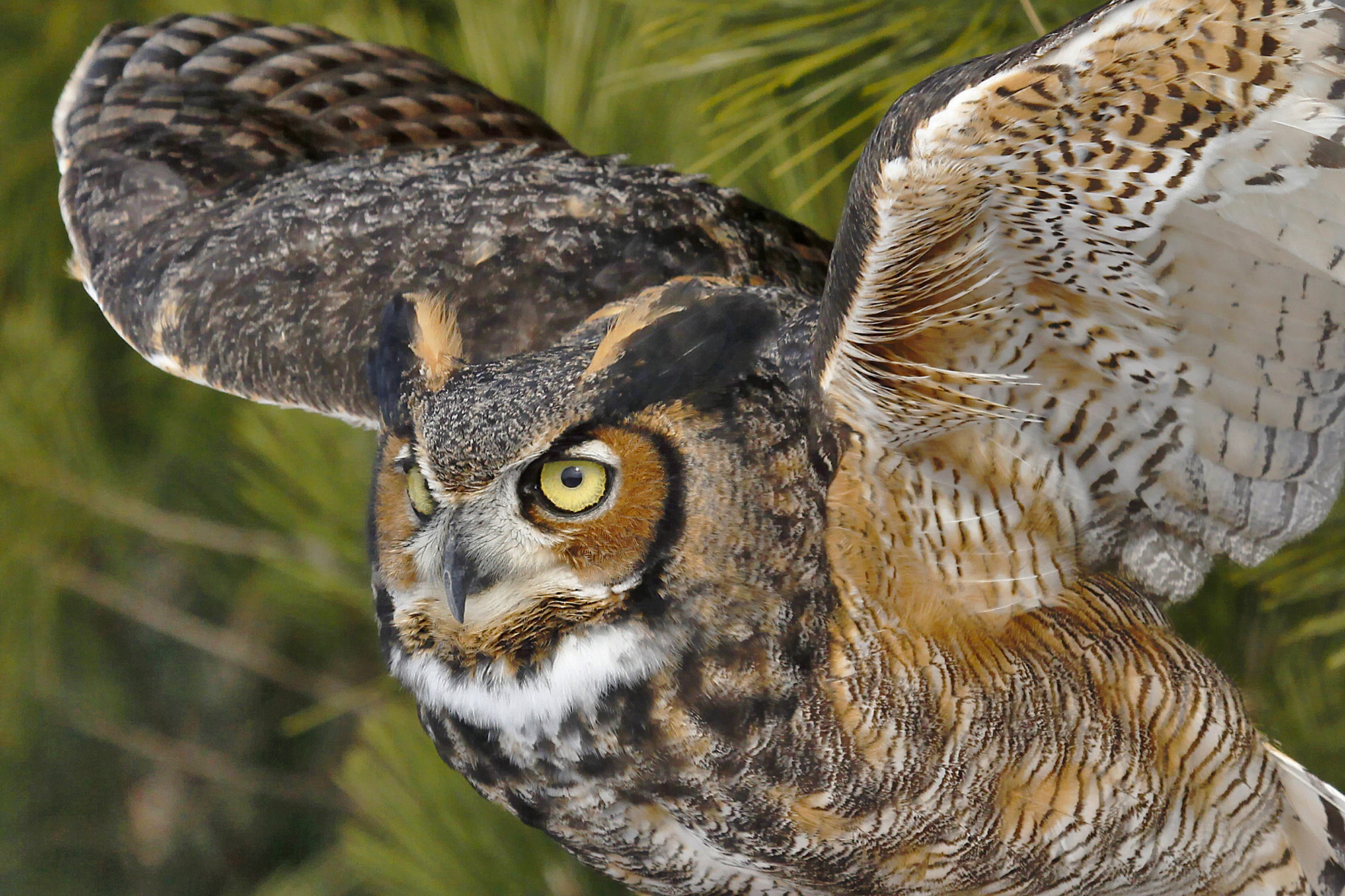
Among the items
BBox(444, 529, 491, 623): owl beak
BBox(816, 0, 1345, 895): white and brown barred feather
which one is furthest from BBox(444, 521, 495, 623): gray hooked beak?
BBox(816, 0, 1345, 895): white and brown barred feather

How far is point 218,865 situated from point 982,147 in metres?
2.60

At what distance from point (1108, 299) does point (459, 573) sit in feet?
1.49

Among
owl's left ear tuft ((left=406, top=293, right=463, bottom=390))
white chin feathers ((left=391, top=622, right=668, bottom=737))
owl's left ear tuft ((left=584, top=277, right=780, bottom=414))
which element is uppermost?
owl's left ear tuft ((left=584, top=277, right=780, bottom=414))

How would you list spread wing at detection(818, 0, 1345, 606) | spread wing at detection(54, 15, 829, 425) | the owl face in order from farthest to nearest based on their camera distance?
1. spread wing at detection(54, 15, 829, 425)
2. the owl face
3. spread wing at detection(818, 0, 1345, 606)

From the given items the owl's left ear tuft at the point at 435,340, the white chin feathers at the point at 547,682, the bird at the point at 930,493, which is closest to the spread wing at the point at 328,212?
the bird at the point at 930,493

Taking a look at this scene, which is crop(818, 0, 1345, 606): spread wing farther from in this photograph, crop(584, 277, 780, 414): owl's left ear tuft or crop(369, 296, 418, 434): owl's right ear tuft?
crop(369, 296, 418, 434): owl's right ear tuft

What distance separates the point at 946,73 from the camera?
647 mm

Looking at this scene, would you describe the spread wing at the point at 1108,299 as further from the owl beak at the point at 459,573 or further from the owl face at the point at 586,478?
the owl beak at the point at 459,573

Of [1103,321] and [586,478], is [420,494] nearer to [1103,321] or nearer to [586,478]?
→ [586,478]

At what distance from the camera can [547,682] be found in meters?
0.83

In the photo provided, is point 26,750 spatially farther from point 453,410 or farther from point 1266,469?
point 1266,469

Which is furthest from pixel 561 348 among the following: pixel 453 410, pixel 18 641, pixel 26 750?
pixel 26 750

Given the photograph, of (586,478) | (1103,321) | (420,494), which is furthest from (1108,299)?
(420,494)

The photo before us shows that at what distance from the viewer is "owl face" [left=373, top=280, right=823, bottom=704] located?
76 cm
